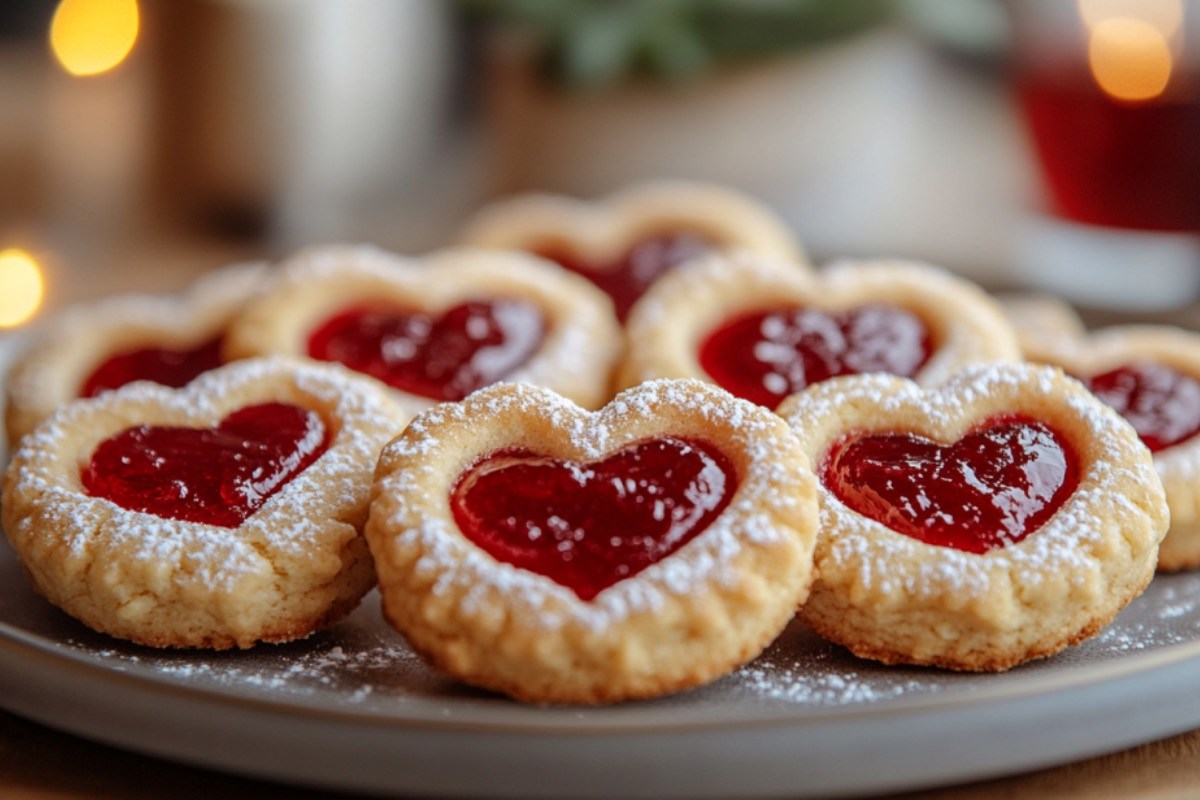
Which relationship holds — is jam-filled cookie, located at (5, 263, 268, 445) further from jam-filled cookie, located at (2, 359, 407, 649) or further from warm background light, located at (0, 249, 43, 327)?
warm background light, located at (0, 249, 43, 327)

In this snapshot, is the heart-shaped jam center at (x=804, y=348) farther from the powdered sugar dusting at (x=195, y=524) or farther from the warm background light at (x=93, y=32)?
the warm background light at (x=93, y=32)

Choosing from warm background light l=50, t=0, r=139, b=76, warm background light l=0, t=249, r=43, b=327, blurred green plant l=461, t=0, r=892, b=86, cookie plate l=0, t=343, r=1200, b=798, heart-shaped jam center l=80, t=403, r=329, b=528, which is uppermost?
blurred green plant l=461, t=0, r=892, b=86

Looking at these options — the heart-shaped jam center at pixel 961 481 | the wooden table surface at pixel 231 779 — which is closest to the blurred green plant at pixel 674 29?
the heart-shaped jam center at pixel 961 481

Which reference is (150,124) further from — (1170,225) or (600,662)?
(600,662)

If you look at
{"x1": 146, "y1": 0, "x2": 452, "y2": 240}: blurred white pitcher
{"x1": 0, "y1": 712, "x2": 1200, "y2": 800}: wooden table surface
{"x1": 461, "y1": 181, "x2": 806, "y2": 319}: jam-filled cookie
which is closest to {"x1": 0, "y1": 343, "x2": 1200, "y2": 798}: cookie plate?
{"x1": 0, "y1": 712, "x2": 1200, "y2": 800}: wooden table surface

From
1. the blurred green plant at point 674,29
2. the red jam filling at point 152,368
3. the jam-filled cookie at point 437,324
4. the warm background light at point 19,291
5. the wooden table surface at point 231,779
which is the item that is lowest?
the wooden table surface at point 231,779

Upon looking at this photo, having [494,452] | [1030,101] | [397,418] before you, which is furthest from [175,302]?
[1030,101]

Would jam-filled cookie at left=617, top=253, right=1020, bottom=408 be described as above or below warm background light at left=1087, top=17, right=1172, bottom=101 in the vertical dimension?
below
